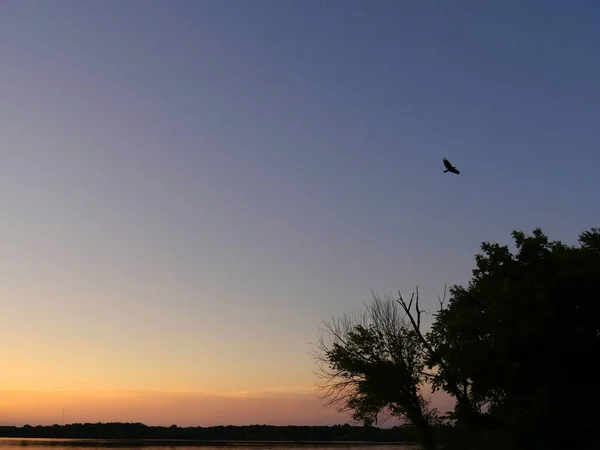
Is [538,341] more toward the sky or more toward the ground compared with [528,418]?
more toward the sky

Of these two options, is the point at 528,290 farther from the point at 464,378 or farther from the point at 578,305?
the point at 464,378

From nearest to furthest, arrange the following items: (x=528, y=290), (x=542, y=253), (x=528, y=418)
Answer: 1. (x=528, y=418)
2. (x=528, y=290)
3. (x=542, y=253)

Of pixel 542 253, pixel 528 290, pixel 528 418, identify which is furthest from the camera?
pixel 542 253

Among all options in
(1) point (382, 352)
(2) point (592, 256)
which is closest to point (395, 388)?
(1) point (382, 352)

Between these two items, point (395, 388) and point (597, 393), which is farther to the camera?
point (395, 388)

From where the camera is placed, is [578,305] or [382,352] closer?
[578,305]

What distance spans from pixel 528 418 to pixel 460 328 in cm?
602

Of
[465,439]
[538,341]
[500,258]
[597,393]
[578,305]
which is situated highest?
[500,258]

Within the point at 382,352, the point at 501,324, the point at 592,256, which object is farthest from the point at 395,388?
the point at 592,256

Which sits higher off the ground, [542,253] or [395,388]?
[542,253]

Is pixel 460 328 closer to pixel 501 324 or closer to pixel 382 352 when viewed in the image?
pixel 501 324

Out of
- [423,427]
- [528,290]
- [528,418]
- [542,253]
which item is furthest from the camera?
[423,427]

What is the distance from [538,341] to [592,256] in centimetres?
650

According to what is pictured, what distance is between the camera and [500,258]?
33031mm
